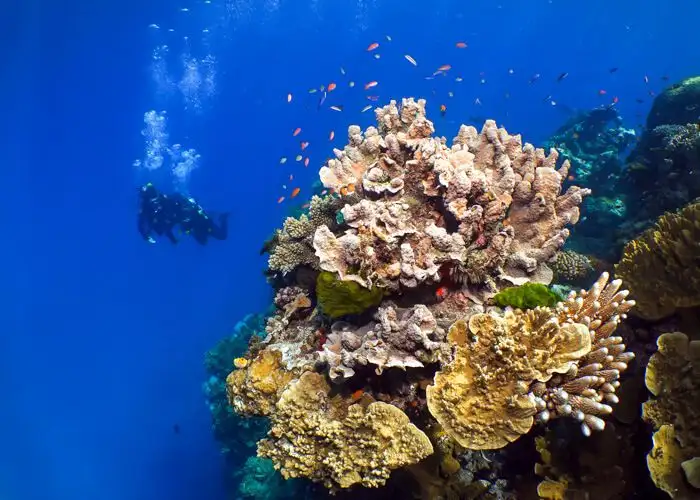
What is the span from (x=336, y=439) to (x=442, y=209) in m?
2.46

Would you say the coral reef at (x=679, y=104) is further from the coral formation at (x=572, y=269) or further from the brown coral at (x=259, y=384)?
the brown coral at (x=259, y=384)

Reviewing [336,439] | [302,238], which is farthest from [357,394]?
Answer: [302,238]

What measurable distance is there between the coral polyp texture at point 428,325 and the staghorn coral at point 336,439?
0.01 metres

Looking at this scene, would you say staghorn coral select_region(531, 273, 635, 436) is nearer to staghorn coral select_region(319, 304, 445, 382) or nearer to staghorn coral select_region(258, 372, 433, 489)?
staghorn coral select_region(319, 304, 445, 382)

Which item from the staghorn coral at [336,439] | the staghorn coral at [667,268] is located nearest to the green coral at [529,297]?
the staghorn coral at [667,268]

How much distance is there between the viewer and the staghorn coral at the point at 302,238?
547cm

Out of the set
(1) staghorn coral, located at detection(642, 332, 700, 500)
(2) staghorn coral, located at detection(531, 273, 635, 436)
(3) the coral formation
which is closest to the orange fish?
(2) staghorn coral, located at detection(531, 273, 635, 436)

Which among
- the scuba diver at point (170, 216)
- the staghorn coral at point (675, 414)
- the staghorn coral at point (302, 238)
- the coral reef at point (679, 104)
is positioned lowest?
the staghorn coral at point (675, 414)

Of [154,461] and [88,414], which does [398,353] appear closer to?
[154,461]

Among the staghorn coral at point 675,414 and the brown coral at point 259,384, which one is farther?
the brown coral at point 259,384

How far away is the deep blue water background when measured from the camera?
2832cm

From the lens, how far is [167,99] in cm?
5622

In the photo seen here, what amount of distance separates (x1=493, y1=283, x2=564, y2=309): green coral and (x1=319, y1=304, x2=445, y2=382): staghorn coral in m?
0.70

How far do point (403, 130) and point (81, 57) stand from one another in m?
42.3
